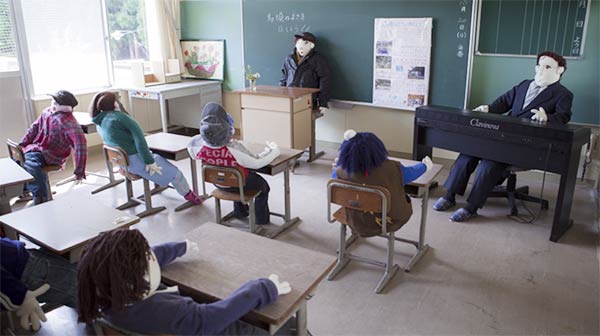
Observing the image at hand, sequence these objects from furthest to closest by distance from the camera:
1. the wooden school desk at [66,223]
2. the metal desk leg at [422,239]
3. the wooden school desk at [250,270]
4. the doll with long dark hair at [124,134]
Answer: the doll with long dark hair at [124,134] < the metal desk leg at [422,239] < the wooden school desk at [66,223] < the wooden school desk at [250,270]

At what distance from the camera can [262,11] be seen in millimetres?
5668

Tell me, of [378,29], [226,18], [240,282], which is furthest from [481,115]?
[226,18]

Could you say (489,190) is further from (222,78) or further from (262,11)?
(222,78)

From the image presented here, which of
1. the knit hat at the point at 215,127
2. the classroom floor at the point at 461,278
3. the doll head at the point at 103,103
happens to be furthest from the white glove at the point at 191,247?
the doll head at the point at 103,103

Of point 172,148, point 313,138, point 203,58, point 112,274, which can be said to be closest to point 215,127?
point 172,148

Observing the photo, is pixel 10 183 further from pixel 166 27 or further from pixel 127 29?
pixel 166 27

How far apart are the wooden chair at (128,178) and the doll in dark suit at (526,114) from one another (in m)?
2.38

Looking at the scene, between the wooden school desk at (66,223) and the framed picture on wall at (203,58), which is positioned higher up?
the framed picture on wall at (203,58)

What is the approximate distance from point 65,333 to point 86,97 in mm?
4442

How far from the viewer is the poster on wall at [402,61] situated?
471 cm

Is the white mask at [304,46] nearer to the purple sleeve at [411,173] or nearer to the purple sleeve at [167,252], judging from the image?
the purple sleeve at [411,173]

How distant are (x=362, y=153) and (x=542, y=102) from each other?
2086mm

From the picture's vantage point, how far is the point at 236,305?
1.48m

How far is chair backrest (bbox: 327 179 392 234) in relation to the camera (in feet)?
8.31
